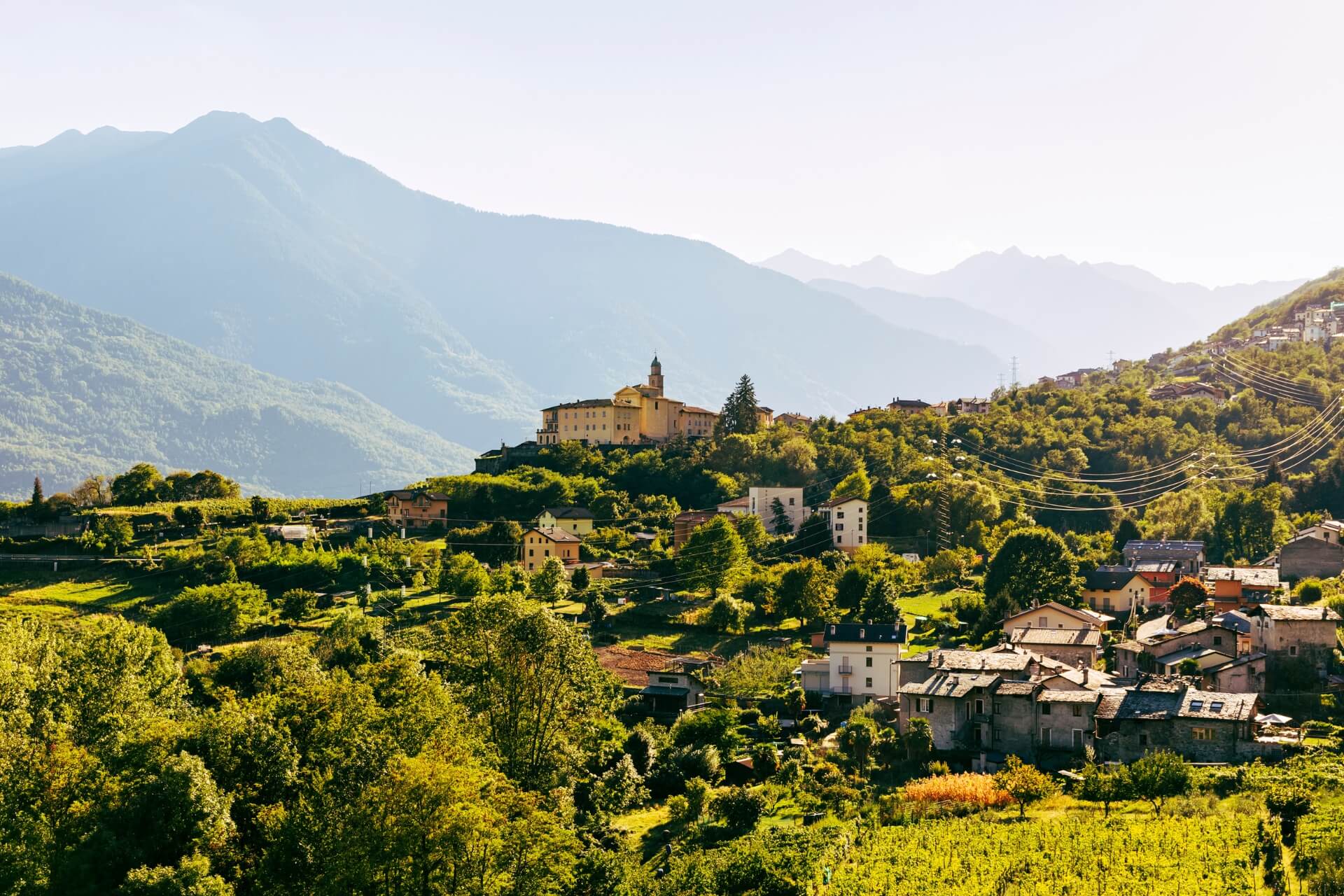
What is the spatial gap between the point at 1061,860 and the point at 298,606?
2013 inches

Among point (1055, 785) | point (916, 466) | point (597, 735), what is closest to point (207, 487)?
point (916, 466)

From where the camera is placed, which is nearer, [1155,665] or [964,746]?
[964,746]

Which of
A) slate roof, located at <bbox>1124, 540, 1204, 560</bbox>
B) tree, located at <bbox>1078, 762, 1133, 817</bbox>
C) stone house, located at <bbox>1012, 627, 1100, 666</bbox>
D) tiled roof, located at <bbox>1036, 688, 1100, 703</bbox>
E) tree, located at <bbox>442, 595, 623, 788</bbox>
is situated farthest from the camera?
slate roof, located at <bbox>1124, 540, 1204, 560</bbox>

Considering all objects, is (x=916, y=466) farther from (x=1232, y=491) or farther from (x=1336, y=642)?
(x=1336, y=642)

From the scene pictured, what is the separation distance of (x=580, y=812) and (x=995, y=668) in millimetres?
16996

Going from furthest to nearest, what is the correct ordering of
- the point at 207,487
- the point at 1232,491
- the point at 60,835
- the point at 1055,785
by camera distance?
the point at 207,487
the point at 1232,491
the point at 1055,785
the point at 60,835

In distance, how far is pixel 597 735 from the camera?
53625 millimetres

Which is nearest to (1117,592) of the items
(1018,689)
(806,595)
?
(806,595)

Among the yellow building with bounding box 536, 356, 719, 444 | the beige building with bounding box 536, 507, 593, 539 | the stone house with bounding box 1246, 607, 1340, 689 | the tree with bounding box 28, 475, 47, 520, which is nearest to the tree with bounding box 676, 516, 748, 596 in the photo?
the beige building with bounding box 536, 507, 593, 539

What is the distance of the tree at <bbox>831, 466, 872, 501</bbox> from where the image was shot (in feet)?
321

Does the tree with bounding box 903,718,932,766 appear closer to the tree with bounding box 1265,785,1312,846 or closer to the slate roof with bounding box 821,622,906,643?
the slate roof with bounding box 821,622,906,643

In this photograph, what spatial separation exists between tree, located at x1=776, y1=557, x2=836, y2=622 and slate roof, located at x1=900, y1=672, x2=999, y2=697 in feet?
65.9

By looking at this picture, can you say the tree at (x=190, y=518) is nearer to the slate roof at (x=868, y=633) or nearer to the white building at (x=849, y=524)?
the white building at (x=849, y=524)

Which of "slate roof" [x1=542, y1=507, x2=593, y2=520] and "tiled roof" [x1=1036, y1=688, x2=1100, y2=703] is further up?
"slate roof" [x1=542, y1=507, x2=593, y2=520]
